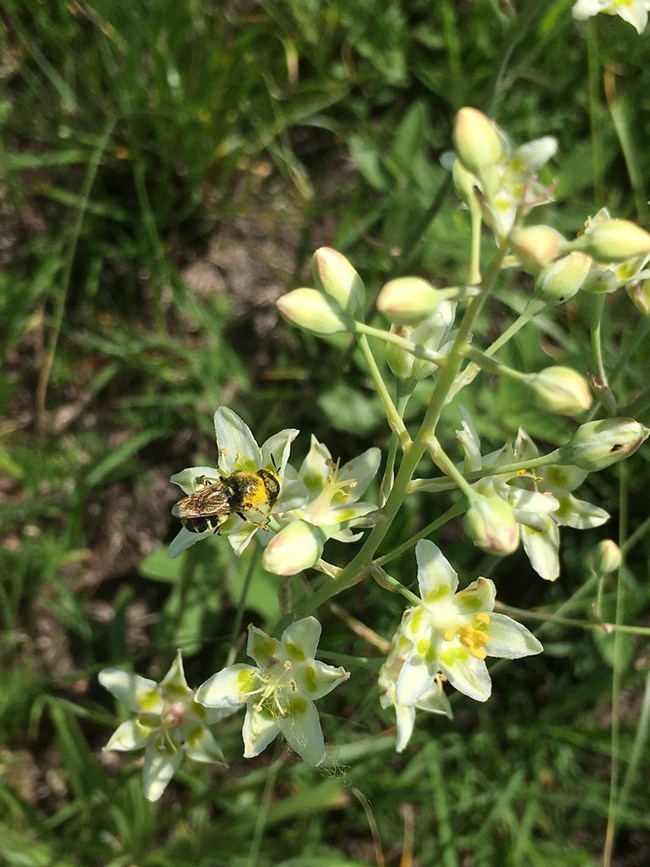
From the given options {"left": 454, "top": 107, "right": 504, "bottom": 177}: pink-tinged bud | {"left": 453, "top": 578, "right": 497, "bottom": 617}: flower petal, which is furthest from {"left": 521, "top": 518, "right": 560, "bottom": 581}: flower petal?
{"left": 454, "top": 107, "right": 504, "bottom": 177}: pink-tinged bud

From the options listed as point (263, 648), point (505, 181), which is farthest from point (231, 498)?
point (505, 181)

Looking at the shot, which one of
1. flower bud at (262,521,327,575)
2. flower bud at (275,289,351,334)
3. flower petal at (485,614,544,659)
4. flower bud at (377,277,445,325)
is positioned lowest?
flower petal at (485,614,544,659)

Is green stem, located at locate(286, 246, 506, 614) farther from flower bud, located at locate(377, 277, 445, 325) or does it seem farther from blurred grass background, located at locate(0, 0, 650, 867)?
blurred grass background, located at locate(0, 0, 650, 867)

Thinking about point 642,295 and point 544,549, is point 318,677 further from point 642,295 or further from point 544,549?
point 642,295

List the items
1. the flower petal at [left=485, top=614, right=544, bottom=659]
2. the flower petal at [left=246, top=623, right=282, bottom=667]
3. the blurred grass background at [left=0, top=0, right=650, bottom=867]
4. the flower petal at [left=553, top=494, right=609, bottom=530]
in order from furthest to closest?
the blurred grass background at [left=0, top=0, right=650, bottom=867], the flower petal at [left=553, top=494, right=609, bottom=530], the flower petal at [left=246, top=623, right=282, bottom=667], the flower petal at [left=485, top=614, right=544, bottom=659]

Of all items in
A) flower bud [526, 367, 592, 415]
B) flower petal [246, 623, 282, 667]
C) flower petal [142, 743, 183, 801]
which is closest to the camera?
flower bud [526, 367, 592, 415]

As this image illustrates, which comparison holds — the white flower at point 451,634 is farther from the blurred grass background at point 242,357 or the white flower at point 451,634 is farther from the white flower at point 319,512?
the blurred grass background at point 242,357

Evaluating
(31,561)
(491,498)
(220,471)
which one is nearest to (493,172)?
(491,498)
